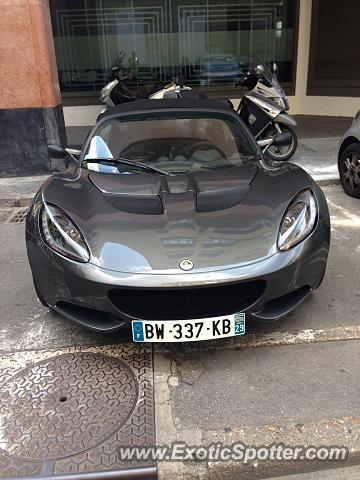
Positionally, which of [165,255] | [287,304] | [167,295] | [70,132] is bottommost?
[70,132]

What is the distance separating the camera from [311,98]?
1126cm

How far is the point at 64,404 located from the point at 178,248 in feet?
3.30

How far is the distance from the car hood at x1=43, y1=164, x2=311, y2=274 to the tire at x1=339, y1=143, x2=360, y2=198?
2545mm

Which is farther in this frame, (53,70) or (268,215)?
(53,70)

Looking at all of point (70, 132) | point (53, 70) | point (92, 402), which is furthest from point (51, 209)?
point (70, 132)

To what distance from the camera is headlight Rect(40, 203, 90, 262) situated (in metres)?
2.64

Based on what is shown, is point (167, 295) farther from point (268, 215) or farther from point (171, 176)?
point (171, 176)

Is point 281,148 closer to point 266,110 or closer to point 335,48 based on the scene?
point 266,110

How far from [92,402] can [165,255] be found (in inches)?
33.7

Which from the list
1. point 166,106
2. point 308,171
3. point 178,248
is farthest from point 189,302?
point 308,171

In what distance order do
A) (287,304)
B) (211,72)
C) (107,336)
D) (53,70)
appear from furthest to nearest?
(211,72), (53,70), (107,336), (287,304)

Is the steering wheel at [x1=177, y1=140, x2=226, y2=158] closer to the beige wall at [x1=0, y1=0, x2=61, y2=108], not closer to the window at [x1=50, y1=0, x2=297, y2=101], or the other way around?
the beige wall at [x1=0, y1=0, x2=61, y2=108]

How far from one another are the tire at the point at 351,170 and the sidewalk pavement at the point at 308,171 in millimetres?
438

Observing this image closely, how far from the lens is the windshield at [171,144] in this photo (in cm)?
357
